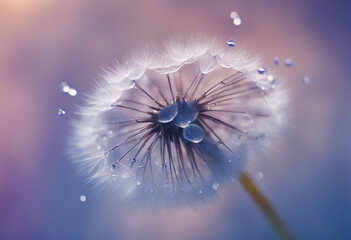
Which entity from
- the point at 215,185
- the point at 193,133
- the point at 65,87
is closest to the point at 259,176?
the point at 215,185

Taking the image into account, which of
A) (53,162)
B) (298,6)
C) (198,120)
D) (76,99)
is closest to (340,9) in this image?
(298,6)

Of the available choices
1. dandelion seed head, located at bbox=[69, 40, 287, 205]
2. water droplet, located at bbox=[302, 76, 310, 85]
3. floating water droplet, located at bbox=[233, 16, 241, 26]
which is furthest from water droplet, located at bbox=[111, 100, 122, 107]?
water droplet, located at bbox=[302, 76, 310, 85]

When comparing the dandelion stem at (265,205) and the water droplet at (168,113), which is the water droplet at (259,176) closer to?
the dandelion stem at (265,205)

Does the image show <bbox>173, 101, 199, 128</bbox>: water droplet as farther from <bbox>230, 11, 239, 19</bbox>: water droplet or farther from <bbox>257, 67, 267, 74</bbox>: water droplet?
<bbox>230, 11, 239, 19</bbox>: water droplet

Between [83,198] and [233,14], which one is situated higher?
[233,14]

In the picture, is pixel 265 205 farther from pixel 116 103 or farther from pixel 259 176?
pixel 116 103

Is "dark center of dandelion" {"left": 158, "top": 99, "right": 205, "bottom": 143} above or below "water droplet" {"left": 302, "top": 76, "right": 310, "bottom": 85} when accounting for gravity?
below

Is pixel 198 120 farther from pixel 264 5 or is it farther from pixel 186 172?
pixel 264 5

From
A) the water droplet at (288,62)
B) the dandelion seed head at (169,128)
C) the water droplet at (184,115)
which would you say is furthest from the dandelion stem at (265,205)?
the water droplet at (288,62)
